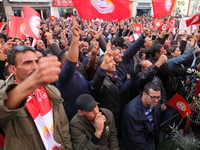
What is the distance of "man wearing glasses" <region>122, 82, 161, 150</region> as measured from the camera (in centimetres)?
230

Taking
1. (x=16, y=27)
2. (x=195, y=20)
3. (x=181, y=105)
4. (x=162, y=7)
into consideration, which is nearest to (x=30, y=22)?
(x=16, y=27)

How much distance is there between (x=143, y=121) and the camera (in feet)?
7.66

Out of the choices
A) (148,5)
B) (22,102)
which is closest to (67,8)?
(148,5)

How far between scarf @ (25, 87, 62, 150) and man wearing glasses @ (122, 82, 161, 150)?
1172mm

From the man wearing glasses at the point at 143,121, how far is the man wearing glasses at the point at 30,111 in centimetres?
100

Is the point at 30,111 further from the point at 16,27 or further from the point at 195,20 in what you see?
the point at 195,20

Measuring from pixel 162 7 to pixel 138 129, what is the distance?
430cm

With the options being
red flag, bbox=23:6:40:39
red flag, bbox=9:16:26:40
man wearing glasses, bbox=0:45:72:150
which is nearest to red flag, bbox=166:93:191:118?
man wearing glasses, bbox=0:45:72:150

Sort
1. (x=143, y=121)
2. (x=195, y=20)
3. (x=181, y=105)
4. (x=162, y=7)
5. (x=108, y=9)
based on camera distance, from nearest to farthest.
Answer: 1. (x=143, y=121)
2. (x=181, y=105)
3. (x=108, y=9)
4. (x=195, y=20)
5. (x=162, y=7)

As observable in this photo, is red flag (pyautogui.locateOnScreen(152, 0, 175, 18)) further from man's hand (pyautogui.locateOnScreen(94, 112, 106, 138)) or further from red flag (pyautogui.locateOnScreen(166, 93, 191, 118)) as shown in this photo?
man's hand (pyautogui.locateOnScreen(94, 112, 106, 138))

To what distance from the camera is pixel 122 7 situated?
2.82 metres

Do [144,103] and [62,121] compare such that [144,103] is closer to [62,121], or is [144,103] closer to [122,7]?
[62,121]

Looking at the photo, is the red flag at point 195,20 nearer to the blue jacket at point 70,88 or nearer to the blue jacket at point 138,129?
the blue jacket at point 138,129

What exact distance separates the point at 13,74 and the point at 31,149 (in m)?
0.73
